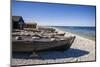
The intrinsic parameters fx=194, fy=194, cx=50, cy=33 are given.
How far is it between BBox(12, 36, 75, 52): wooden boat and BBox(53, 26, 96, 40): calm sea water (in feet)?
0.34

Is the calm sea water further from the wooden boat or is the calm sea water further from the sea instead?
the wooden boat

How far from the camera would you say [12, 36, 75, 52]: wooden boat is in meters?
2.26

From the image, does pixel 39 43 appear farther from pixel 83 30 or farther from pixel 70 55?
pixel 83 30

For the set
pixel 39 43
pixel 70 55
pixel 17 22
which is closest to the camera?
pixel 17 22

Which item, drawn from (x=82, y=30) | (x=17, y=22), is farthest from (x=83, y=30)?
(x=17, y=22)

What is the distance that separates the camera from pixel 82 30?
255 cm

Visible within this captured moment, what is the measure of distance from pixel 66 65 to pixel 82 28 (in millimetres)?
526

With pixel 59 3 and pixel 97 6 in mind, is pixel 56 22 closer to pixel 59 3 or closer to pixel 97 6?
pixel 59 3

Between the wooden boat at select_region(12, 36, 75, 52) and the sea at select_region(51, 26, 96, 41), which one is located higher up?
the sea at select_region(51, 26, 96, 41)

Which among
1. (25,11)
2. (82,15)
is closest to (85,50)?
(82,15)

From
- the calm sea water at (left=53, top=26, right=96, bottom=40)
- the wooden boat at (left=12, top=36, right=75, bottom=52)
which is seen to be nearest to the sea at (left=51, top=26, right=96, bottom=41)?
the calm sea water at (left=53, top=26, right=96, bottom=40)

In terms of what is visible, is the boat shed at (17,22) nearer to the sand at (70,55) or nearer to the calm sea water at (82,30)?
the sand at (70,55)

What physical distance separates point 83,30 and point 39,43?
0.63m

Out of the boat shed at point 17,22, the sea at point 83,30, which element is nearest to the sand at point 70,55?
the sea at point 83,30
